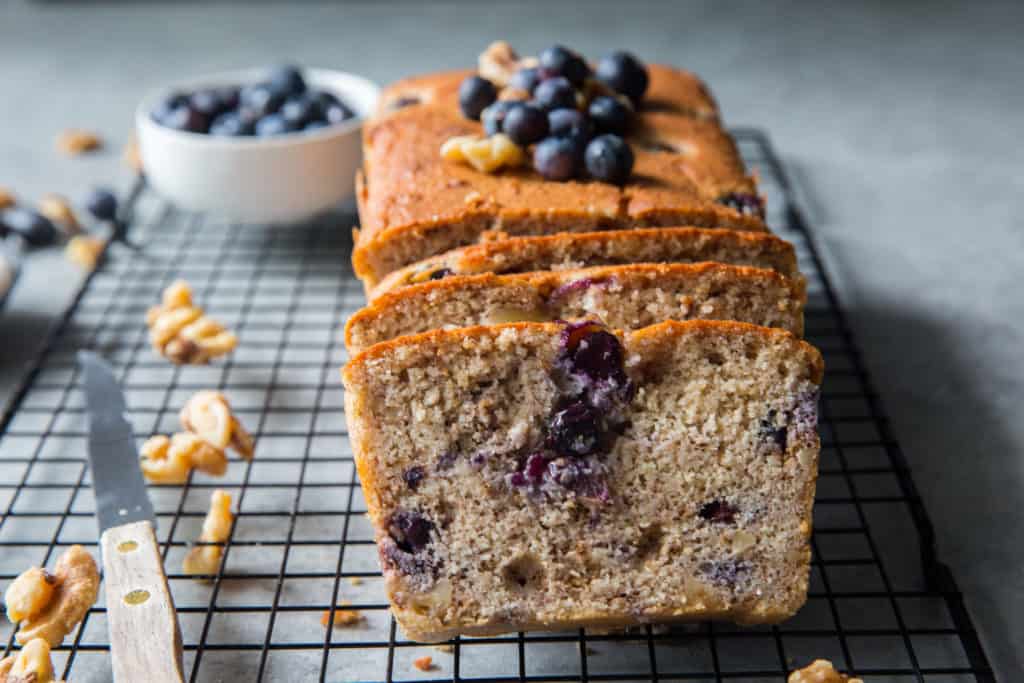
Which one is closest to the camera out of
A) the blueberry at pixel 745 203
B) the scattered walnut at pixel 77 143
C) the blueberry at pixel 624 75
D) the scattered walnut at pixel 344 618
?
the scattered walnut at pixel 344 618

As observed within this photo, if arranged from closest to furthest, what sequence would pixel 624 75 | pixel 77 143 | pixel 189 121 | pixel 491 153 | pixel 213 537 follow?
pixel 213 537 → pixel 491 153 → pixel 624 75 → pixel 189 121 → pixel 77 143

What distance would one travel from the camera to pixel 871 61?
5.36 meters

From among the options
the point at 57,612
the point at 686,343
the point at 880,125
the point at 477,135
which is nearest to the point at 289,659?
the point at 57,612

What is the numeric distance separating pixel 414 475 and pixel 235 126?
1.97 metres

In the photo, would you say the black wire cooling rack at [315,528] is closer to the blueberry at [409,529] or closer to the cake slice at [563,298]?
the blueberry at [409,529]

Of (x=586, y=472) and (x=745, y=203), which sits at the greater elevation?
(x=745, y=203)

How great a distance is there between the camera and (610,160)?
252 centimetres

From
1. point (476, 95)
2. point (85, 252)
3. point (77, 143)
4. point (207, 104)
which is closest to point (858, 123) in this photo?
point (476, 95)

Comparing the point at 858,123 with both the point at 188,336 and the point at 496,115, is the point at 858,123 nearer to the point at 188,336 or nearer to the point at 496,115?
the point at 496,115

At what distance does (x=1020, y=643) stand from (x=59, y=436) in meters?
2.28

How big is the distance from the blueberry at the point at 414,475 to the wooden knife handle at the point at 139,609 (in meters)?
0.49

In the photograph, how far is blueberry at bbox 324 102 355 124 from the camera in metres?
3.71

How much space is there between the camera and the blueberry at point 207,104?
3678mm

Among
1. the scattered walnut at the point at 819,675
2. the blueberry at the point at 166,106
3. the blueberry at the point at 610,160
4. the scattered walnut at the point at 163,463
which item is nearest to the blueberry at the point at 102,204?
the blueberry at the point at 166,106
